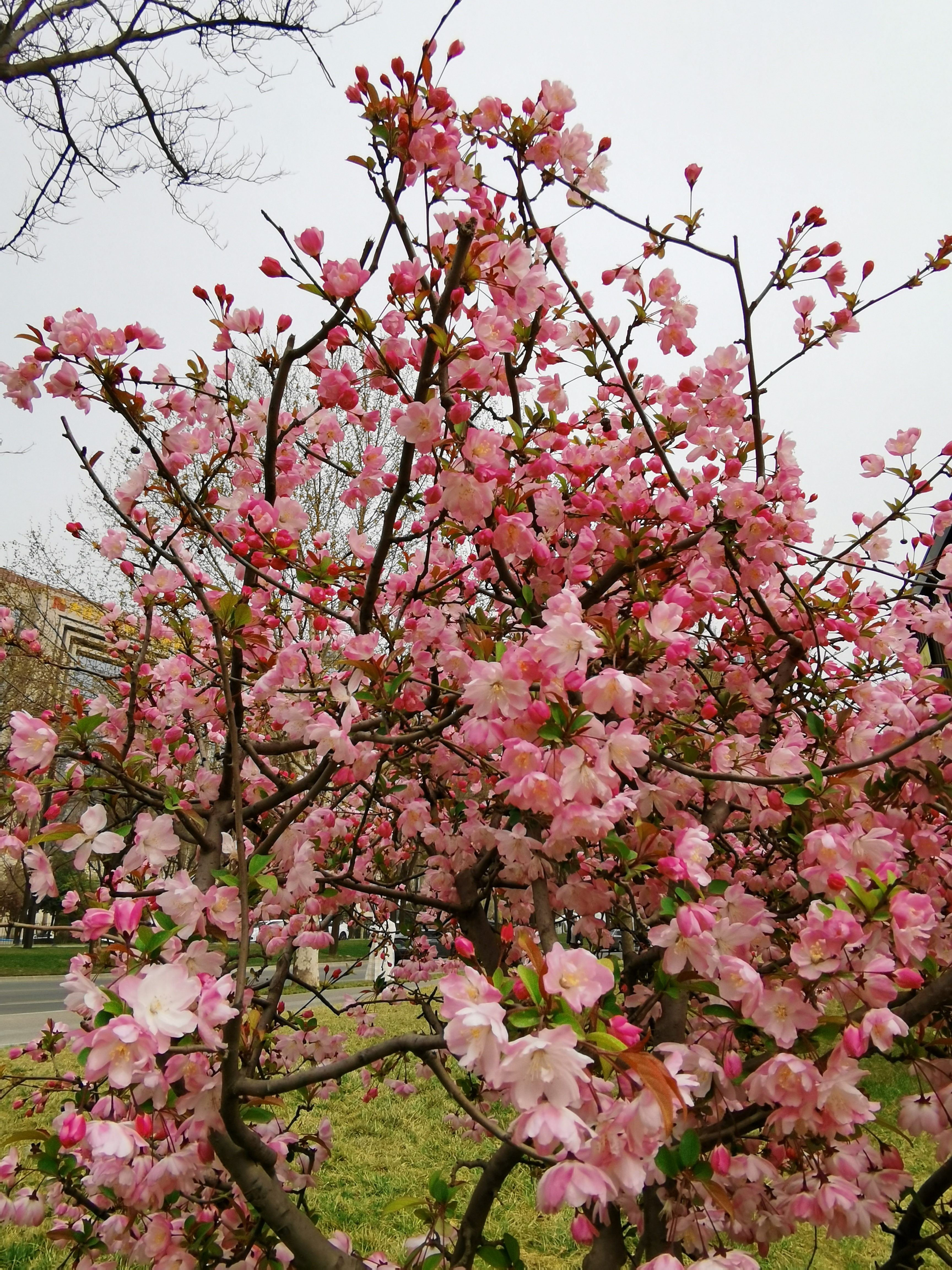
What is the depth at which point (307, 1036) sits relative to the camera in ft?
9.99

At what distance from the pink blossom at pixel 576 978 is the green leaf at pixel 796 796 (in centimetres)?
68

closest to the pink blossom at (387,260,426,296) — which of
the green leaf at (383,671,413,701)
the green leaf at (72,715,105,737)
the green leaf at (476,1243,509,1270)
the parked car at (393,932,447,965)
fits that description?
the green leaf at (383,671,413,701)

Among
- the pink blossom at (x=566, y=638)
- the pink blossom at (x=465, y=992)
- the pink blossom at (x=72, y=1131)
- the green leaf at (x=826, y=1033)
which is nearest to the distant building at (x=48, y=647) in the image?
the pink blossom at (x=72, y=1131)

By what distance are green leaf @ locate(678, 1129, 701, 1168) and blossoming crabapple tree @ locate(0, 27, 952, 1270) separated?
0.11 ft

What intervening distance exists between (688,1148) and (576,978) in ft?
1.62

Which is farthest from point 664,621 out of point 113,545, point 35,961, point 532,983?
point 35,961

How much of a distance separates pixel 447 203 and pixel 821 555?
1464 millimetres

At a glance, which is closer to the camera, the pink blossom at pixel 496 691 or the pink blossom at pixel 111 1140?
the pink blossom at pixel 111 1140

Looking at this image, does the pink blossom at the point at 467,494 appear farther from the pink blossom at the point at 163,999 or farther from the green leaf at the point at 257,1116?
the green leaf at the point at 257,1116

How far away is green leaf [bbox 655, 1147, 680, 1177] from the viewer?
127cm

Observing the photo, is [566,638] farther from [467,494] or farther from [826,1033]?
[826,1033]

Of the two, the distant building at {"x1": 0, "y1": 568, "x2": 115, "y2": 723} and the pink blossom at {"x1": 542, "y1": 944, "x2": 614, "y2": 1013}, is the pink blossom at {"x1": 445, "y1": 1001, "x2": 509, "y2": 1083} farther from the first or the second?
the distant building at {"x1": 0, "y1": 568, "x2": 115, "y2": 723}

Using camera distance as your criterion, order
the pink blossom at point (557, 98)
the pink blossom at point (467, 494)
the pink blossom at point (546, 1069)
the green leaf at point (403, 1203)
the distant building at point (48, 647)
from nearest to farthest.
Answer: the pink blossom at point (546, 1069)
the green leaf at point (403, 1203)
the pink blossom at point (467, 494)
the pink blossom at point (557, 98)
the distant building at point (48, 647)

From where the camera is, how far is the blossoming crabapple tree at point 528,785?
128 cm
